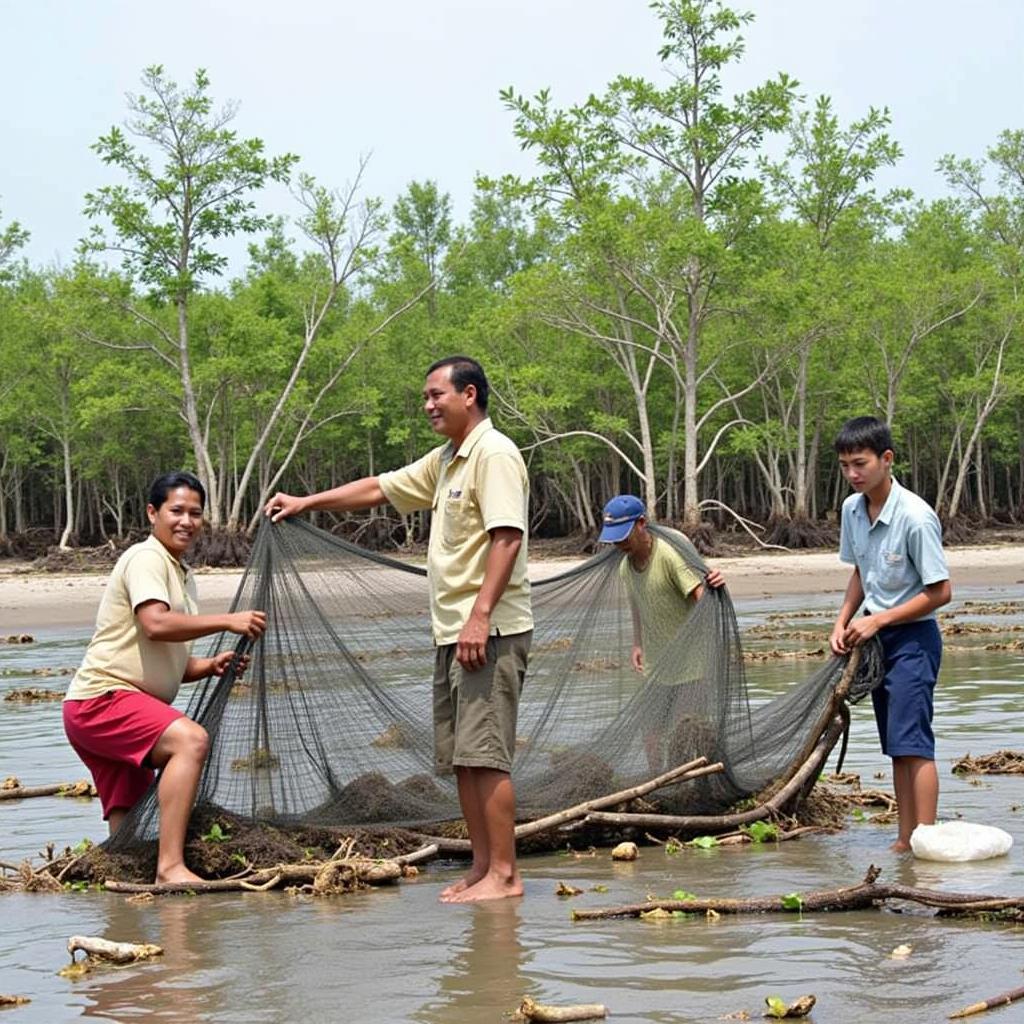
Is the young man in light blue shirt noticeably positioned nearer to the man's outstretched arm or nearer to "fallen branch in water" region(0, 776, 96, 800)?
the man's outstretched arm

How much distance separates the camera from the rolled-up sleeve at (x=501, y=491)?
533cm

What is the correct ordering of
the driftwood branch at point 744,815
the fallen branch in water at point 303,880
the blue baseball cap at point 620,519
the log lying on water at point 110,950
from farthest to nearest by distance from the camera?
the blue baseball cap at point 620,519
the driftwood branch at point 744,815
the fallen branch in water at point 303,880
the log lying on water at point 110,950

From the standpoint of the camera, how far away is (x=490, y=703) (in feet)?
17.7

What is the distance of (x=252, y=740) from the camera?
610cm

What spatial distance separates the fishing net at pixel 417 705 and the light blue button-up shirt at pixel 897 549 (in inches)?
11.9

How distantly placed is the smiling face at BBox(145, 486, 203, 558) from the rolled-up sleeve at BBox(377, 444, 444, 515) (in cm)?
73

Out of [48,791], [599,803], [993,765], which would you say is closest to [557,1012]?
[599,803]

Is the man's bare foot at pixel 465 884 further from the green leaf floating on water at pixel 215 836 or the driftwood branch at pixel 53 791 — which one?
the driftwood branch at pixel 53 791

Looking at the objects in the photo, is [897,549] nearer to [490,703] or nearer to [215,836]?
[490,703]

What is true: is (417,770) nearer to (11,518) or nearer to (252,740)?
(252,740)

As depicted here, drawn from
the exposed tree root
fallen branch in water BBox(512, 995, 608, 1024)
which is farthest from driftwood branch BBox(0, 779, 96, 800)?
the exposed tree root

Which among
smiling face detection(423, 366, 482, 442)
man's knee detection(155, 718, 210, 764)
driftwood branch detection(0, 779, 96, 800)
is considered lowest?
driftwood branch detection(0, 779, 96, 800)

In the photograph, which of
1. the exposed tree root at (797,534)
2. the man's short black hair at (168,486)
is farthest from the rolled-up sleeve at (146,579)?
the exposed tree root at (797,534)

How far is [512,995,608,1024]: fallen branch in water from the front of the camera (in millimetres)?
3938
